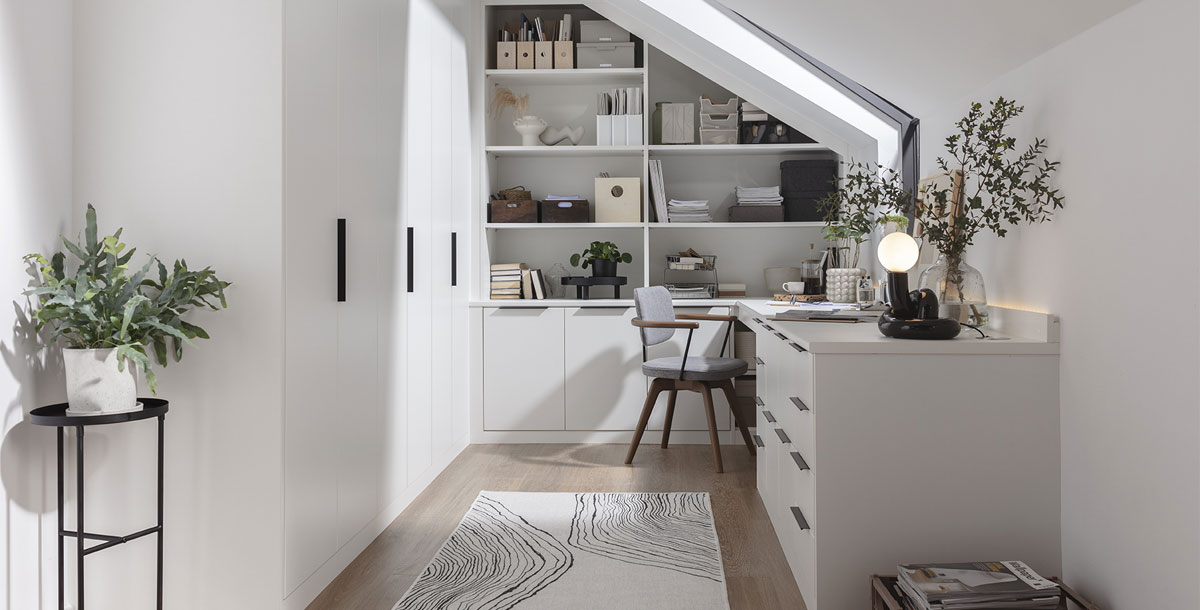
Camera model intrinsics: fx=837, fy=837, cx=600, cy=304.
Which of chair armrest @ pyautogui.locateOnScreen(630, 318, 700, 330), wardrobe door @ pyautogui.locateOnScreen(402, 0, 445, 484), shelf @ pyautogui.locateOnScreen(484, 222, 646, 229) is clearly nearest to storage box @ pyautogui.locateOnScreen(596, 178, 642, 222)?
shelf @ pyautogui.locateOnScreen(484, 222, 646, 229)

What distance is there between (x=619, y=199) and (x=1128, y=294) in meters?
3.18

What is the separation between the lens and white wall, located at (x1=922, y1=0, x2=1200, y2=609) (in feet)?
5.57

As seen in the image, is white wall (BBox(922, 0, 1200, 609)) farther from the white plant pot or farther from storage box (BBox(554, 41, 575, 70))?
storage box (BBox(554, 41, 575, 70))

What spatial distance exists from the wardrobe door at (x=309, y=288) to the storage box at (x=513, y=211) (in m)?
2.15

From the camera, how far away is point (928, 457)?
7.24 feet

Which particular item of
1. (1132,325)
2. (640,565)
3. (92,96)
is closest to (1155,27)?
(1132,325)

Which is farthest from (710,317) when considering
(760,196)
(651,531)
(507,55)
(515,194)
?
(507,55)

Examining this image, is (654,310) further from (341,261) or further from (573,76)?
(341,261)

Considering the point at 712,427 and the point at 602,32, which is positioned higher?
the point at 602,32

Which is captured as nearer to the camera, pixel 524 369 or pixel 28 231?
pixel 28 231

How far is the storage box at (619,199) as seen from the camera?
15.9 ft

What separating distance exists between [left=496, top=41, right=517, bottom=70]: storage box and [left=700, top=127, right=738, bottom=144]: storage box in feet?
3.77

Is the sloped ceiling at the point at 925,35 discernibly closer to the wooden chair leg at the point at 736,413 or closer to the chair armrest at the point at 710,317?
the chair armrest at the point at 710,317

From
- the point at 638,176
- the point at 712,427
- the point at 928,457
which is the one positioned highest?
the point at 638,176
